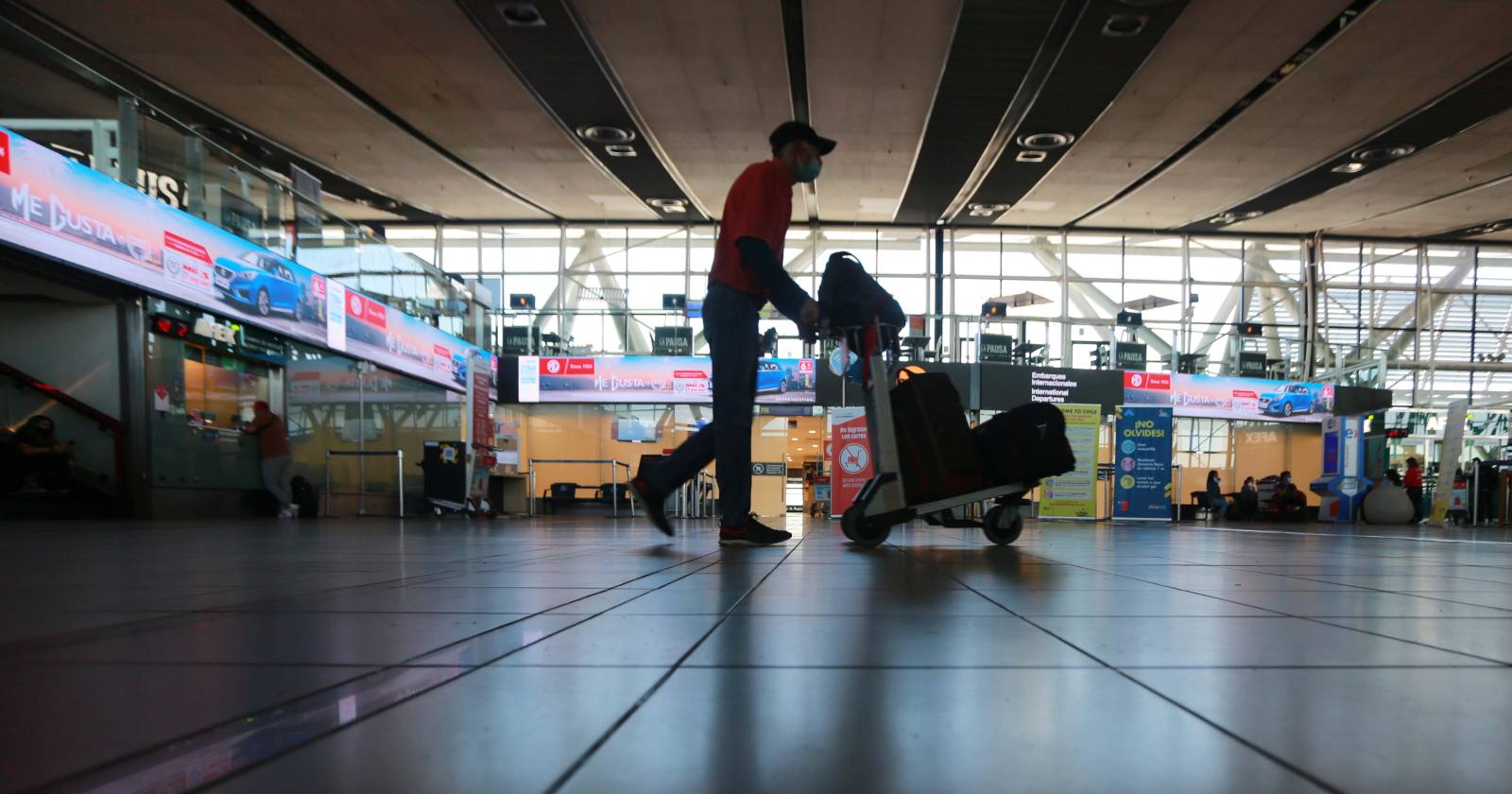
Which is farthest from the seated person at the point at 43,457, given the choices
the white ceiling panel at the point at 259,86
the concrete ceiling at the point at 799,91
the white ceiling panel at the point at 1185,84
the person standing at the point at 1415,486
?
the person standing at the point at 1415,486

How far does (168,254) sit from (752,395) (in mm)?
8693

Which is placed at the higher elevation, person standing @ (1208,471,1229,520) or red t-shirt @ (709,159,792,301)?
red t-shirt @ (709,159,792,301)

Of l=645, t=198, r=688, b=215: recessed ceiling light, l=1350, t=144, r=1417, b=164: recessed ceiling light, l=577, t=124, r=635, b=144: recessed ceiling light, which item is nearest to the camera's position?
l=577, t=124, r=635, b=144: recessed ceiling light

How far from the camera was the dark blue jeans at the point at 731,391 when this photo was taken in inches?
149

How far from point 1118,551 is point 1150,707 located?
354 cm

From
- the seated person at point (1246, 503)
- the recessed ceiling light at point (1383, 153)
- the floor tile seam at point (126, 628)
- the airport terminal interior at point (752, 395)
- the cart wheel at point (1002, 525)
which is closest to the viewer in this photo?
the airport terminal interior at point (752, 395)

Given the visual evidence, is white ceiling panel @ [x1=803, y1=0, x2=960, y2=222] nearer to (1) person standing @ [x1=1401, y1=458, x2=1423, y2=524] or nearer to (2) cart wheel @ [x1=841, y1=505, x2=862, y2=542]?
(2) cart wheel @ [x1=841, y1=505, x2=862, y2=542]

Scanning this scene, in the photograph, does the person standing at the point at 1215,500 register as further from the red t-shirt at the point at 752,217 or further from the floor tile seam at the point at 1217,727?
the floor tile seam at the point at 1217,727

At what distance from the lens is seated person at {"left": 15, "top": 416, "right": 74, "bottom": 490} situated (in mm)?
9336

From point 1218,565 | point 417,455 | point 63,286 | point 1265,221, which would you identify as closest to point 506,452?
point 417,455

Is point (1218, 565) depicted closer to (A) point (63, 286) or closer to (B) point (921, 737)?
(B) point (921, 737)

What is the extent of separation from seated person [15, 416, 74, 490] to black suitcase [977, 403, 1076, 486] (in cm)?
1030

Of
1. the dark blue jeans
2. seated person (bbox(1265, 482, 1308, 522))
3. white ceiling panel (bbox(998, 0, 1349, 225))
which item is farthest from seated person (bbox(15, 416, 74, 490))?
seated person (bbox(1265, 482, 1308, 522))

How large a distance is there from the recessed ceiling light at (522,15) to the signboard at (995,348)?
11.6 metres
